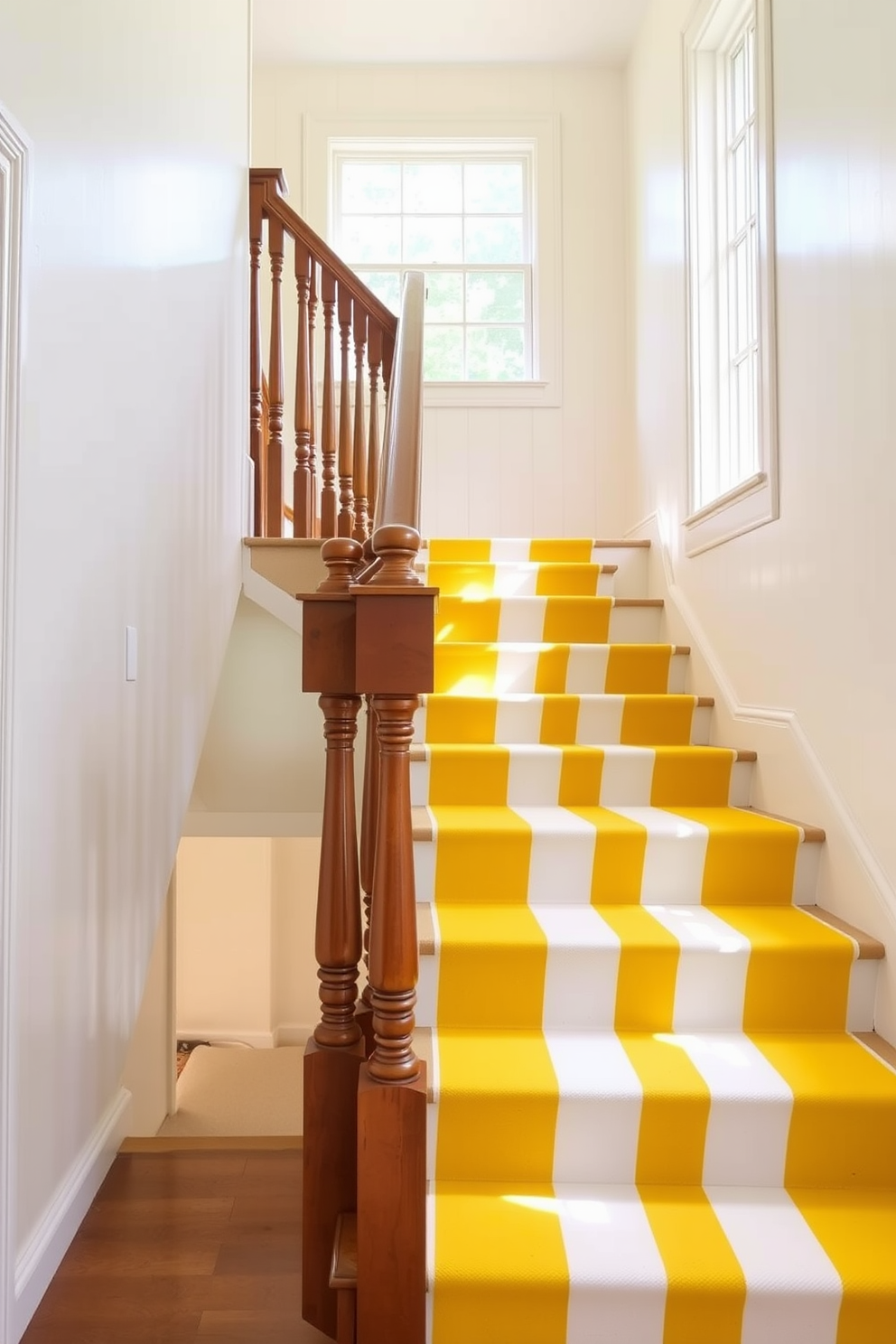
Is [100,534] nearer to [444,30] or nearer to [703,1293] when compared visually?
[703,1293]

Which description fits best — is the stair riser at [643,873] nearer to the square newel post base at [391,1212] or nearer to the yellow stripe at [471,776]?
the yellow stripe at [471,776]

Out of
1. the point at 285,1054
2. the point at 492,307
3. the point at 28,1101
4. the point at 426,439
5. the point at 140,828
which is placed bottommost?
the point at 285,1054

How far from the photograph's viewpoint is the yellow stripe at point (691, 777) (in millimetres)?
2332

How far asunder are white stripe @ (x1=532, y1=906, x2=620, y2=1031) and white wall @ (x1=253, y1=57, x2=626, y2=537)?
287 cm

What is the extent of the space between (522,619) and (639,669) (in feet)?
1.37

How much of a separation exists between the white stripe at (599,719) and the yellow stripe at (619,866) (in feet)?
1.96

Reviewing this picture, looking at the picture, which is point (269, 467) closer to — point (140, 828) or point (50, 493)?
point (140, 828)

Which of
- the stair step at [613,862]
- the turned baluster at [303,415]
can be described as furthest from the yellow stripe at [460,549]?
the stair step at [613,862]

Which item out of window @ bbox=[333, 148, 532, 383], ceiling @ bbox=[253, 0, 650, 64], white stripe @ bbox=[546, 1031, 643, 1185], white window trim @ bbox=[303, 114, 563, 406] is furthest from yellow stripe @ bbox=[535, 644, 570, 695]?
ceiling @ bbox=[253, 0, 650, 64]

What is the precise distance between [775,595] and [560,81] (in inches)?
130

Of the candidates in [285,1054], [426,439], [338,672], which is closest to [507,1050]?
[338,672]

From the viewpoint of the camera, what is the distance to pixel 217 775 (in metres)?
3.20

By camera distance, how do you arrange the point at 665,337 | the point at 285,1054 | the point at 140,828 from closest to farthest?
1. the point at 140,828
2. the point at 665,337
3. the point at 285,1054

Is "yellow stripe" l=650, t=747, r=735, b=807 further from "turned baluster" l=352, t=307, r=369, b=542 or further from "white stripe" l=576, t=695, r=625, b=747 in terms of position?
"turned baluster" l=352, t=307, r=369, b=542
